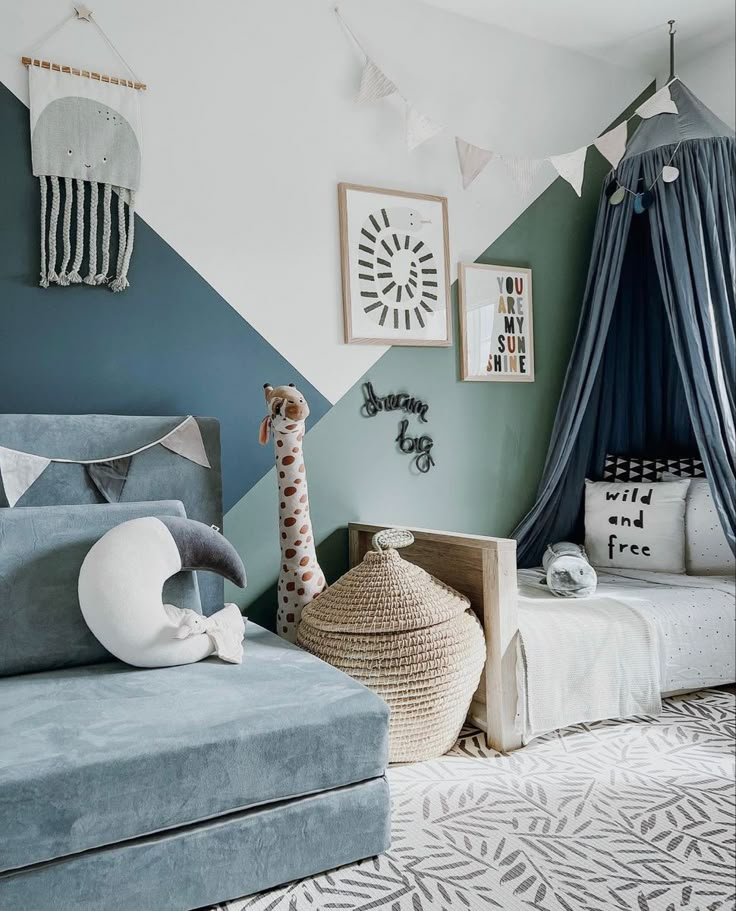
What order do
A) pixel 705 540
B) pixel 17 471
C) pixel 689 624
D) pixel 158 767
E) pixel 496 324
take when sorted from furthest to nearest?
pixel 496 324 < pixel 705 540 < pixel 689 624 < pixel 17 471 < pixel 158 767

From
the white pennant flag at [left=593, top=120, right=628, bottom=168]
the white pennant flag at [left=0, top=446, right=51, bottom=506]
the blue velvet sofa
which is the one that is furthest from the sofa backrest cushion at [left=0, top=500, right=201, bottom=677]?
the white pennant flag at [left=593, top=120, right=628, bottom=168]

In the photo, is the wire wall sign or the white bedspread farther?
the wire wall sign

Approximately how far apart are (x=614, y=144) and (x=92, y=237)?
2.03m

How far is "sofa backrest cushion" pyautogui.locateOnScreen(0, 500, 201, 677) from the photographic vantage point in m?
1.92

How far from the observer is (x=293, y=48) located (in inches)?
111

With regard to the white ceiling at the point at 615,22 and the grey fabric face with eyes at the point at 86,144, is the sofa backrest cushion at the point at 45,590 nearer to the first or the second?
the grey fabric face with eyes at the point at 86,144

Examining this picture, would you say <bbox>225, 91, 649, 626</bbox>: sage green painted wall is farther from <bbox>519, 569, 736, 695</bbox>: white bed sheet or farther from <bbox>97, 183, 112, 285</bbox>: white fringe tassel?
<bbox>97, 183, 112, 285</bbox>: white fringe tassel

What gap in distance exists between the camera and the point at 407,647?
7.24 ft

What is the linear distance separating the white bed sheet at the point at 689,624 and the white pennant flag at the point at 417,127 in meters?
1.75

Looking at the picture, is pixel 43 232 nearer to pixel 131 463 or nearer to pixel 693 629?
pixel 131 463

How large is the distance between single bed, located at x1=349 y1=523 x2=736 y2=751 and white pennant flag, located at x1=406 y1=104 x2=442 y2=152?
4.84ft

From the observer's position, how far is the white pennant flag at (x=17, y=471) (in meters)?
2.18

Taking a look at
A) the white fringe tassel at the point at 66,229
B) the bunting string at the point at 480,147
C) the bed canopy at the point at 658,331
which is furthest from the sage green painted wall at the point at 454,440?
the white fringe tassel at the point at 66,229

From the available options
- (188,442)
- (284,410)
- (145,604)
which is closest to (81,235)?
(188,442)
